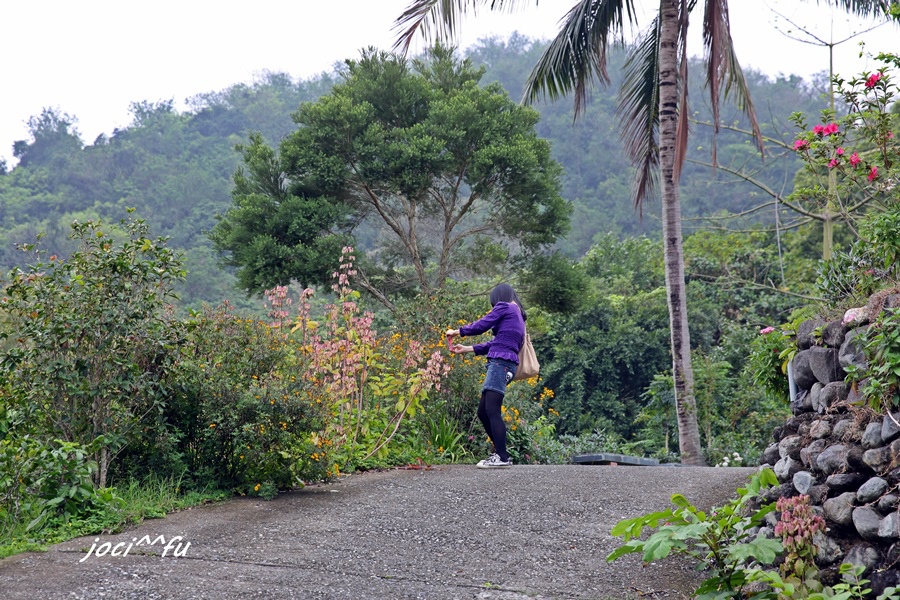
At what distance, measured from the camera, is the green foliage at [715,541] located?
340 cm

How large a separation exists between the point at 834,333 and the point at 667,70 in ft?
23.0

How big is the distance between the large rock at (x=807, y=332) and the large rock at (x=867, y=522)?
58.0 inches

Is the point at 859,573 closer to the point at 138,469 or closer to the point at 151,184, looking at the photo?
the point at 138,469

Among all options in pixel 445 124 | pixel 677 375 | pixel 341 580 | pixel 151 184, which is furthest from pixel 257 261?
pixel 151 184

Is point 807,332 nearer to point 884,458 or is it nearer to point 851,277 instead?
point 851,277

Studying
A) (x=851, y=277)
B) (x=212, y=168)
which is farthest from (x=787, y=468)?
(x=212, y=168)

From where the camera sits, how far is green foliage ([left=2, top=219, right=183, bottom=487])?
17.1ft

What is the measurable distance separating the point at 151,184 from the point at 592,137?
877 inches

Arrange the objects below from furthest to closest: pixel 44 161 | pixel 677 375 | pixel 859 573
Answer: pixel 44 161, pixel 677 375, pixel 859 573

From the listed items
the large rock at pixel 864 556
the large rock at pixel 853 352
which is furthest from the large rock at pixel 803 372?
the large rock at pixel 864 556

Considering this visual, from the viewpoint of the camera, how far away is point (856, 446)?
405 centimetres

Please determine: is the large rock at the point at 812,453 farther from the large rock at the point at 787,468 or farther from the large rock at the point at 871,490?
the large rock at the point at 871,490

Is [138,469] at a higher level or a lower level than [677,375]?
higher

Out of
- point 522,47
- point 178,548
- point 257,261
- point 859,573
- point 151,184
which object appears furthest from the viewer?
point 522,47
